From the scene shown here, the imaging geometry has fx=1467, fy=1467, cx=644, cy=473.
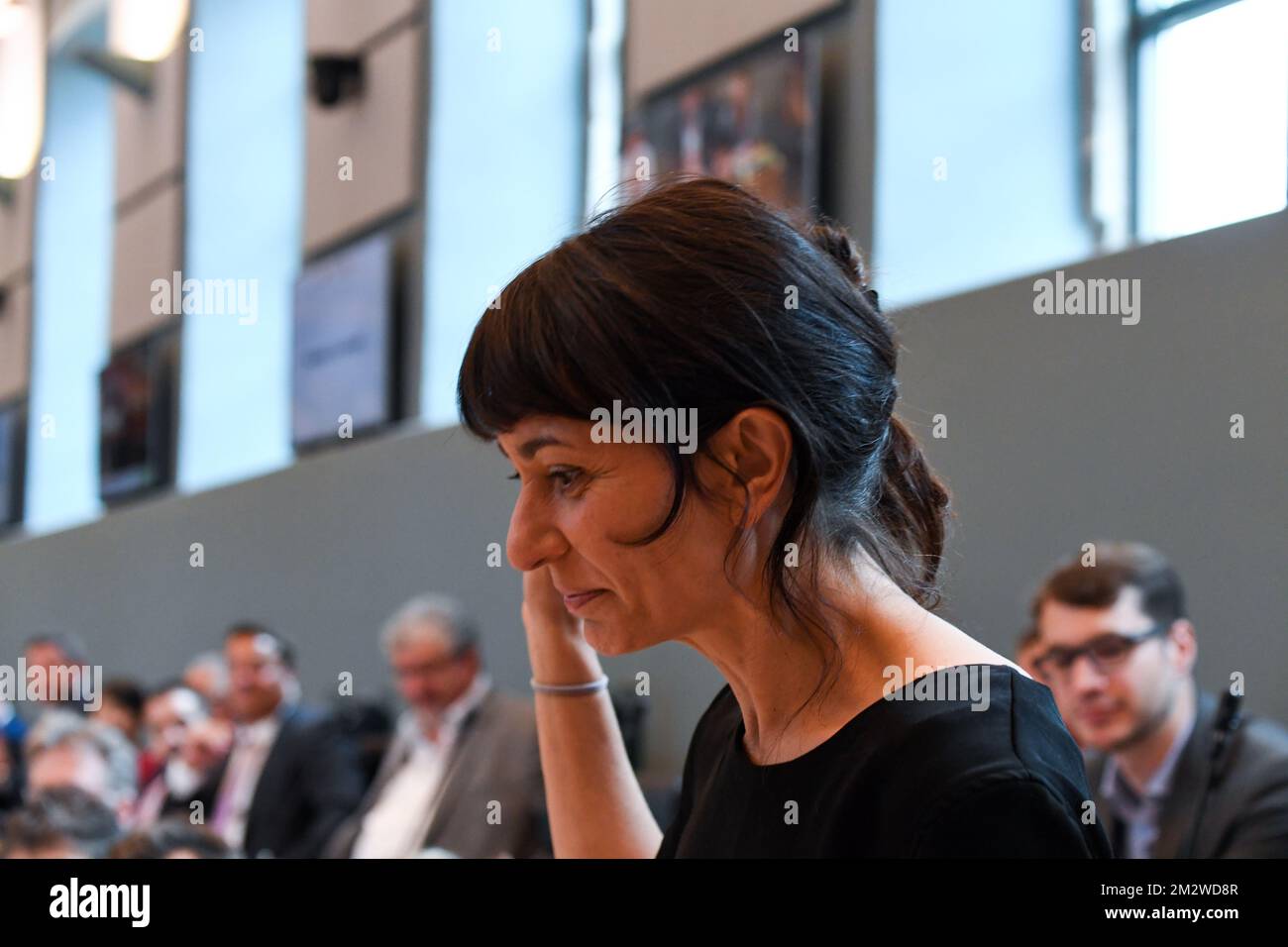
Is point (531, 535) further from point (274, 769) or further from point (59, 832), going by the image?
point (274, 769)

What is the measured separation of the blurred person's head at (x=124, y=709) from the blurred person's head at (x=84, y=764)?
206 centimetres

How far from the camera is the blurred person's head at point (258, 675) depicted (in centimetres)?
506

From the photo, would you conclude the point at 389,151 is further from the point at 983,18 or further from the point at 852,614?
the point at 852,614

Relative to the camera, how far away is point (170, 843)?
2.32 meters

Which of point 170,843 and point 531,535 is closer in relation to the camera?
point 531,535

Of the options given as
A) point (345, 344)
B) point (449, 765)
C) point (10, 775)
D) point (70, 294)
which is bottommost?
point (10, 775)

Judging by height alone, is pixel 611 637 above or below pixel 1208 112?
below

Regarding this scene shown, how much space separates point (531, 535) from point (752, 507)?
14 centimetres

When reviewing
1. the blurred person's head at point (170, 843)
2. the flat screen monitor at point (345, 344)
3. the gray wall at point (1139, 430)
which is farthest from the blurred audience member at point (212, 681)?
the gray wall at point (1139, 430)

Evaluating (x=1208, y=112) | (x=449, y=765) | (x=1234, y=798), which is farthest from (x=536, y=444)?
(x=449, y=765)

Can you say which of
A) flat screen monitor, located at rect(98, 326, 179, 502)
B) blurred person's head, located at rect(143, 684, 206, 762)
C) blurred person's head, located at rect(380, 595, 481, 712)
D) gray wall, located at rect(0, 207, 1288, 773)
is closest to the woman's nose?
gray wall, located at rect(0, 207, 1288, 773)

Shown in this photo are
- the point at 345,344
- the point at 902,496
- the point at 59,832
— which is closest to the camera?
the point at 902,496

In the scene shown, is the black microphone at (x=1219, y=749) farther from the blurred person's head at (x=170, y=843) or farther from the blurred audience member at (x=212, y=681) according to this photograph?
the blurred audience member at (x=212, y=681)

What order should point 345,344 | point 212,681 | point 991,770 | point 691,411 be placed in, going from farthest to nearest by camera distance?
point 345,344 < point 212,681 < point 691,411 < point 991,770
